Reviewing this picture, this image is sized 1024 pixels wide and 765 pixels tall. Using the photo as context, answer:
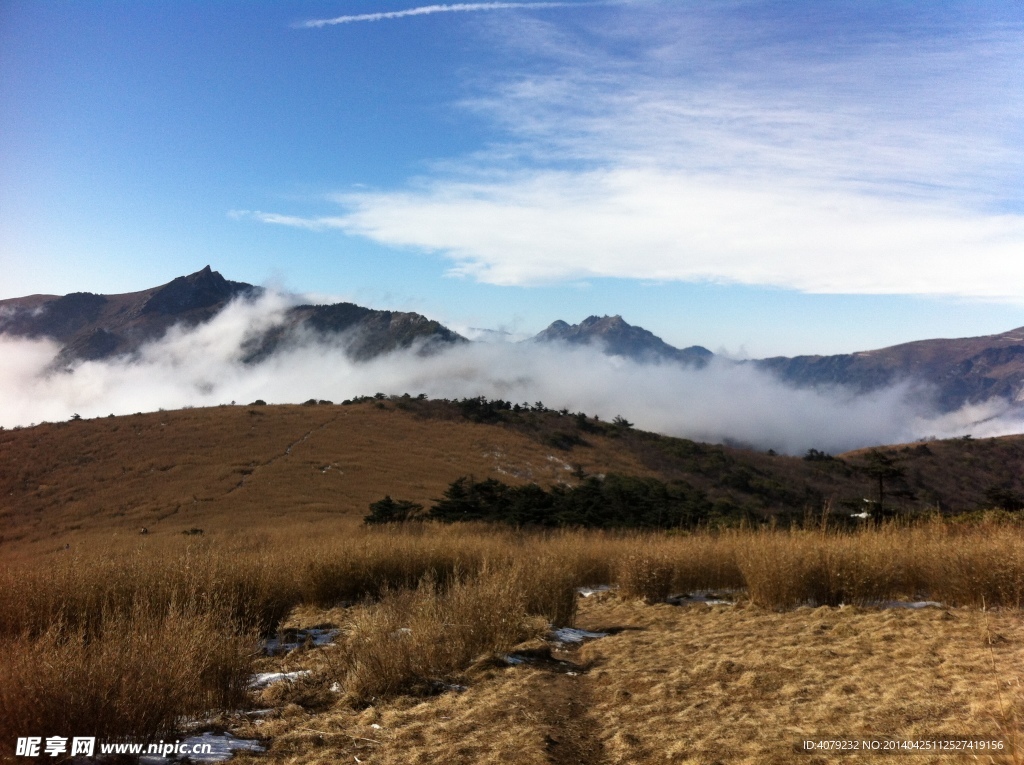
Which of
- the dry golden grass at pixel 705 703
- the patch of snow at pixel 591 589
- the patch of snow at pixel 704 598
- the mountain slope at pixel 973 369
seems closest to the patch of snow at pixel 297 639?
the dry golden grass at pixel 705 703

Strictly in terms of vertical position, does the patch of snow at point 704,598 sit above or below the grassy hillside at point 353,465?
above

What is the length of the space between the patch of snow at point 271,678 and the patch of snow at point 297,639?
3.46 ft

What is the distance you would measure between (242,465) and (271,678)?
34542 millimetres

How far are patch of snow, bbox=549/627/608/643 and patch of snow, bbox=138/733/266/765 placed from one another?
158 inches

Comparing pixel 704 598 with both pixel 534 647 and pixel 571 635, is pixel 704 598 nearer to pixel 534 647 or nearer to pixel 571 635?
pixel 571 635

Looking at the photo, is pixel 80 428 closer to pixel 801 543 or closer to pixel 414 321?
pixel 801 543

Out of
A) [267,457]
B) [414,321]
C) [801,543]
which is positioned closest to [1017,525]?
[801,543]

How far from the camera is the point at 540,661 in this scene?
668cm

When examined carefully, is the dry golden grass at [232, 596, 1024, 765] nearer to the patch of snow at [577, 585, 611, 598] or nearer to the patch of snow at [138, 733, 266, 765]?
the patch of snow at [138, 733, 266, 765]

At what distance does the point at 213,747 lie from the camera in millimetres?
4492

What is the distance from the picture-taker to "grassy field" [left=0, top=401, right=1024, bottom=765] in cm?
420

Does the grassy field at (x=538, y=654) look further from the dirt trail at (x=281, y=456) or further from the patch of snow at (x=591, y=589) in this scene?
the dirt trail at (x=281, y=456)

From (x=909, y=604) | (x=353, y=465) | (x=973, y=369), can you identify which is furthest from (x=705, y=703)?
(x=973, y=369)

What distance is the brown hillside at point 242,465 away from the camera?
31234 mm
